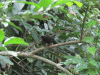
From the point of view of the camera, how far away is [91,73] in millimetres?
811

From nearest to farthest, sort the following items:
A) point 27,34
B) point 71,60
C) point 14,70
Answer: point 71,60
point 14,70
point 27,34

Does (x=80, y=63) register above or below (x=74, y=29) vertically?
below

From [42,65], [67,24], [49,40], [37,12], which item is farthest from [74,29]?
[37,12]

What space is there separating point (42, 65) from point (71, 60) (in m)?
0.54

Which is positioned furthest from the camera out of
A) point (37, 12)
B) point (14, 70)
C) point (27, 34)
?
point (27, 34)

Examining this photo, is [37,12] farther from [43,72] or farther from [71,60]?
[43,72]

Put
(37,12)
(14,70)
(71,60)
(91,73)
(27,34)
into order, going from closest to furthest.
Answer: (37,12) < (91,73) < (71,60) < (14,70) < (27,34)

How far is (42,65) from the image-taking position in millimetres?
1376

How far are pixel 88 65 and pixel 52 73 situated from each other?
686 mm

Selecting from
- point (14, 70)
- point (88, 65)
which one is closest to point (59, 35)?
point (88, 65)

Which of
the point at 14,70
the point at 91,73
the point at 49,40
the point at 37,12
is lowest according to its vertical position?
the point at 14,70

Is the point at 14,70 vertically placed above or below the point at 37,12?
below

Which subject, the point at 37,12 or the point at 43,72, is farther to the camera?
the point at 43,72

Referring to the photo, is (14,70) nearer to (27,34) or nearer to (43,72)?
(43,72)
